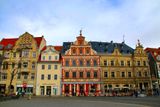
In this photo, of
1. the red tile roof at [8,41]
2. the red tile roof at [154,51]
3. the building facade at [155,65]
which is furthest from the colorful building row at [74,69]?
the red tile roof at [154,51]

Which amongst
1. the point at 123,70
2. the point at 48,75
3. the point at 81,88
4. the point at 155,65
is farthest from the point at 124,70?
the point at 48,75

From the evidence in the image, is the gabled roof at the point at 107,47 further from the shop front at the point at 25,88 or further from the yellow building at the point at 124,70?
the shop front at the point at 25,88

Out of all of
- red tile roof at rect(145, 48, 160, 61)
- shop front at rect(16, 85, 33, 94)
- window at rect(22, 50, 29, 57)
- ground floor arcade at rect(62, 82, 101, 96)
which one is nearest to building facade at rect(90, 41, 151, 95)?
ground floor arcade at rect(62, 82, 101, 96)

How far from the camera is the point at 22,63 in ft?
182

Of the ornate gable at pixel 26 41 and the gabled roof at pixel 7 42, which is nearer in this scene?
the ornate gable at pixel 26 41

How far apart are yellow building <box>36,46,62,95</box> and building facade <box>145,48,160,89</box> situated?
1127 inches

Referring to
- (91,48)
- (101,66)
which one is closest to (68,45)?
(91,48)

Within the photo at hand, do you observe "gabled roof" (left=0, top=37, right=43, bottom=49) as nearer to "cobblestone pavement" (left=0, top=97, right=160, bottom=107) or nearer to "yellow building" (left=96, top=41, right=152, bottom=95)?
"yellow building" (left=96, top=41, right=152, bottom=95)

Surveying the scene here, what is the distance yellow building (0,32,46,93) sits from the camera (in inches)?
2109

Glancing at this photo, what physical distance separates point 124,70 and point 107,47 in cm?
877

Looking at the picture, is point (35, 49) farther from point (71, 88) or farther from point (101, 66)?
point (101, 66)

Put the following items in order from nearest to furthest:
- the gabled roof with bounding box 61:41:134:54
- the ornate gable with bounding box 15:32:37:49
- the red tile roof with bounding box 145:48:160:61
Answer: the ornate gable with bounding box 15:32:37:49 < the gabled roof with bounding box 61:41:134:54 < the red tile roof with bounding box 145:48:160:61

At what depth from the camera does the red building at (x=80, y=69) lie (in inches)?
2098

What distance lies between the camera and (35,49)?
56.6 meters
